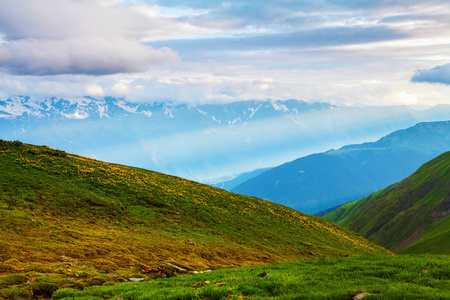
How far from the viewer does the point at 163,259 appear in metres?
30.1

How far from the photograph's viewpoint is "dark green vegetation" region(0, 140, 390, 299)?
982 inches

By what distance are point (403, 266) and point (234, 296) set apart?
10.6m

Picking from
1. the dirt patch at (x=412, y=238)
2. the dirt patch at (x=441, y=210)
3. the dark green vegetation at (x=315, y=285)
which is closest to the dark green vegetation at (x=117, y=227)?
the dark green vegetation at (x=315, y=285)

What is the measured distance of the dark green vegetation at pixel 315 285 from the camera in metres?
16.8

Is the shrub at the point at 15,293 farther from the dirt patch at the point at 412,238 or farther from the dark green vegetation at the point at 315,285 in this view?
the dirt patch at the point at 412,238

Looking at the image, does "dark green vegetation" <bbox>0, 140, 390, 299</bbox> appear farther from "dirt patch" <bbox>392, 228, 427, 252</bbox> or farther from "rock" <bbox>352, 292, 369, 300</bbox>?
"dirt patch" <bbox>392, 228, 427, 252</bbox>

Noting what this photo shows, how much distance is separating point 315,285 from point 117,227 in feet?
85.2

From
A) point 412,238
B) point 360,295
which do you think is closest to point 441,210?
point 412,238

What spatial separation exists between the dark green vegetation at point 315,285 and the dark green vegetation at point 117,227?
14.8 feet

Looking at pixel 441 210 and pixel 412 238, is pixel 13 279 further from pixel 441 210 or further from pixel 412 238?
pixel 441 210

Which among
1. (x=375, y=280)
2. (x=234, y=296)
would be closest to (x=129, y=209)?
(x=234, y=296)

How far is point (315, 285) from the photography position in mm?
18562

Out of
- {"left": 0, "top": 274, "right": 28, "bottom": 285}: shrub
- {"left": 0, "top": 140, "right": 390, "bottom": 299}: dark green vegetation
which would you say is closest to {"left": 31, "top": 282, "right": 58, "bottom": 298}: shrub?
{"left": 0, "top": 140, "right": 390, "bottom": 299}: dark green vegetation

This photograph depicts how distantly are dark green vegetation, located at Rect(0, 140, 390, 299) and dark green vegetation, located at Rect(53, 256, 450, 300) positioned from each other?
451 cm
